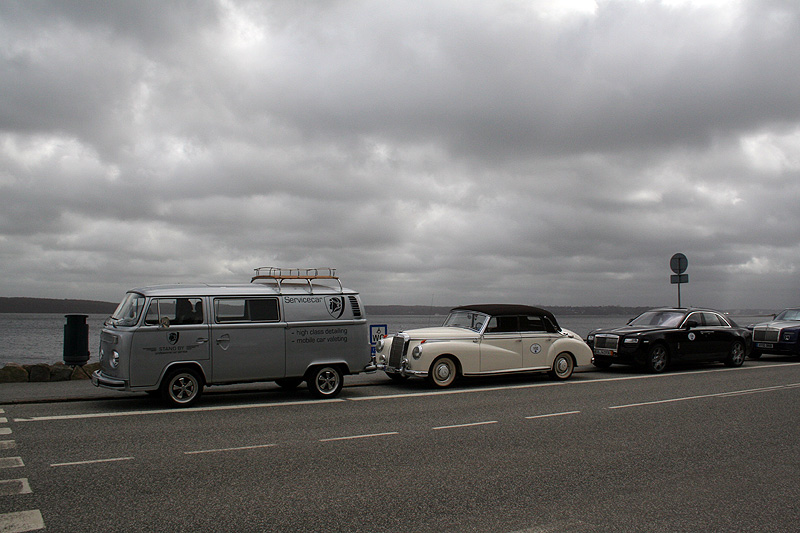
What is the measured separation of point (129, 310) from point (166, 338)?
2.97 ft

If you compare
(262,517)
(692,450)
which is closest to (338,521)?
(262,517)

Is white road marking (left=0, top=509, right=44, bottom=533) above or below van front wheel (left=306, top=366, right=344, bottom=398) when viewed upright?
below

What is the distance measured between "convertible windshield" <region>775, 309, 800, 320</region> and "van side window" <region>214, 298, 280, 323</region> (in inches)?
851

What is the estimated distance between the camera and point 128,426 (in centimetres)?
916

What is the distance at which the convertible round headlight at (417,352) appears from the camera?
44.5 ft

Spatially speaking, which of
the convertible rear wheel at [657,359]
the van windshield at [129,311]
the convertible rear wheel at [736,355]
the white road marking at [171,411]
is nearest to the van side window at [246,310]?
the van windshield at [129,311]

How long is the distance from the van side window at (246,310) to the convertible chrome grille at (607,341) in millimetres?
10489

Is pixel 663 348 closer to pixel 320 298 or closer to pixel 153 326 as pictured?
pixel 320 298

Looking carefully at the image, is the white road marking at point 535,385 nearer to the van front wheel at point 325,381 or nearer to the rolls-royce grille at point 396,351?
the van front wheel at point 325,381

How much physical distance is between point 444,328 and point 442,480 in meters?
8.63

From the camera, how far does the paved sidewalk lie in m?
11.5

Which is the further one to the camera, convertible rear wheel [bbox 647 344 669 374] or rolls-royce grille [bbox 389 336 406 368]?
convertible rear wheel [bbox 647 344 669 374]

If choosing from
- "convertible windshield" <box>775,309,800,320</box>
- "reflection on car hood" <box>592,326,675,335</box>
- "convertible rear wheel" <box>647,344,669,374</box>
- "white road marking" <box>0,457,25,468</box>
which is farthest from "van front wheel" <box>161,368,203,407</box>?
"convertible windshield" <box>775,309,800,320</box>

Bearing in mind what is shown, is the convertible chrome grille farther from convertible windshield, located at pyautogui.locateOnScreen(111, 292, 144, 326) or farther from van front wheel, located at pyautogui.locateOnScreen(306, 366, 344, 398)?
convertible windshield, located at pyautogui.locateOnScreen(111, 292, 144, 326)
